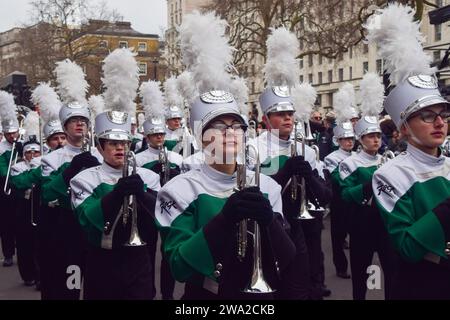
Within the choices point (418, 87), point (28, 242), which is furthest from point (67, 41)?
point (418, 87)

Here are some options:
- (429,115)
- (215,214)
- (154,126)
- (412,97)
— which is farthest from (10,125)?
(429,115)

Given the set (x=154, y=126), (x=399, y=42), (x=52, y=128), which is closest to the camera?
(x=399, y=42)

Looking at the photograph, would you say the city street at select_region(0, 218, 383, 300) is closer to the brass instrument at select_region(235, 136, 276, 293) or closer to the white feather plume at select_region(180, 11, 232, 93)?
the white feather plume at select_region(180, 11, 232, 93)

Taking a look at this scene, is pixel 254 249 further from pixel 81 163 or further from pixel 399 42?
pixel 81 163

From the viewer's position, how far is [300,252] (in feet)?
18.9

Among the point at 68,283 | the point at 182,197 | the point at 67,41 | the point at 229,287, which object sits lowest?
the point at 68,283

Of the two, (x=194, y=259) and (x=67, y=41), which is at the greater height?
(x=67, y=41)

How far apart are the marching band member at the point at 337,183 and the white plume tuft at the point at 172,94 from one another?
292 centimetres

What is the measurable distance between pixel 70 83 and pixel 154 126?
95.9 inches

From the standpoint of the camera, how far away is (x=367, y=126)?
7.88m

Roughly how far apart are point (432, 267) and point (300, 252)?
218 centimetres

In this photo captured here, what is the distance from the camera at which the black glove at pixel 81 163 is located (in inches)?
237
